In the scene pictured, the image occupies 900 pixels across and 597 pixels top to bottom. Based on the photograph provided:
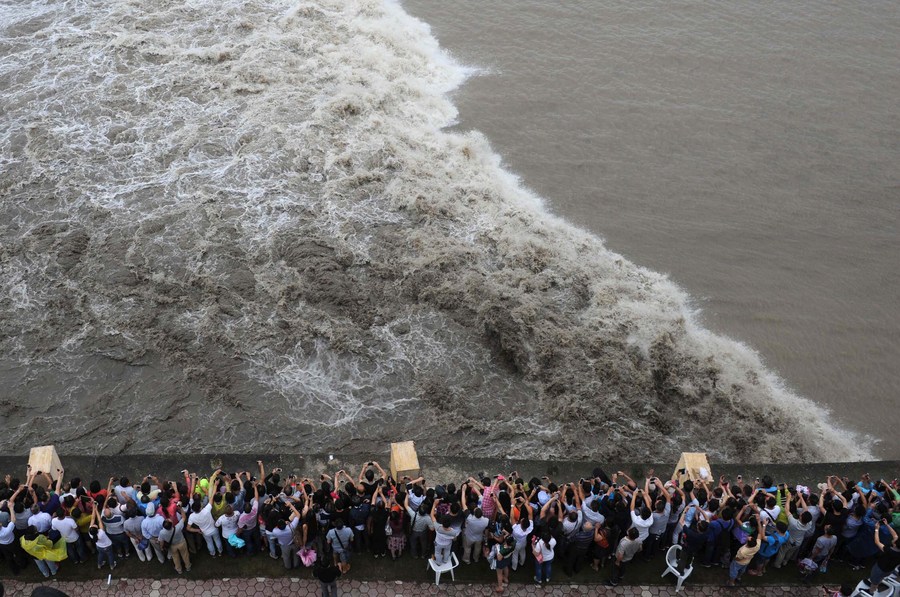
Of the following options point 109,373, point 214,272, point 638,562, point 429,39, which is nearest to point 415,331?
point 214,272

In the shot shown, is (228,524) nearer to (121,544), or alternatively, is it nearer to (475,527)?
(121,544)

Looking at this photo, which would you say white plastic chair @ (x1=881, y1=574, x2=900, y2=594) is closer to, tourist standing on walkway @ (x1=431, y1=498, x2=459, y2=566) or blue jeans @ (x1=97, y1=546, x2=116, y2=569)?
tourist standing on walkway @ (x1=431, y1=498, x2=459, y2=566)

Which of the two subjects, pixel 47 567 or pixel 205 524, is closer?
pixel 205 524

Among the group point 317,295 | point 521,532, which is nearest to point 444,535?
point 521,532

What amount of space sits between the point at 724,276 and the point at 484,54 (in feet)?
34.4

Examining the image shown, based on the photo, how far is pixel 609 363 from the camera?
13.4 metres

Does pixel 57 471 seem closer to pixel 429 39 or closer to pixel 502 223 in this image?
pixel 502 223

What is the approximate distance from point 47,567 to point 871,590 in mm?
8920

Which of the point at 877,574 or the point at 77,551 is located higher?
the point at 877,574

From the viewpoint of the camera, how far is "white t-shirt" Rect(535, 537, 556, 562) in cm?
848

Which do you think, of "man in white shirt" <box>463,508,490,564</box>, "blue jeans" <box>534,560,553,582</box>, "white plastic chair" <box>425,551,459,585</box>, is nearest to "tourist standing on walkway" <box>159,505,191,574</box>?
"white plastic chair" <box>425,551,459,585</box>

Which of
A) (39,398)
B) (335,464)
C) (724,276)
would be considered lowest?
(39,398)

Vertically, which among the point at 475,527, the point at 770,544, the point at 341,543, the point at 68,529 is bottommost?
the point at 68,529

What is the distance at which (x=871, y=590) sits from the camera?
8.02 metres
